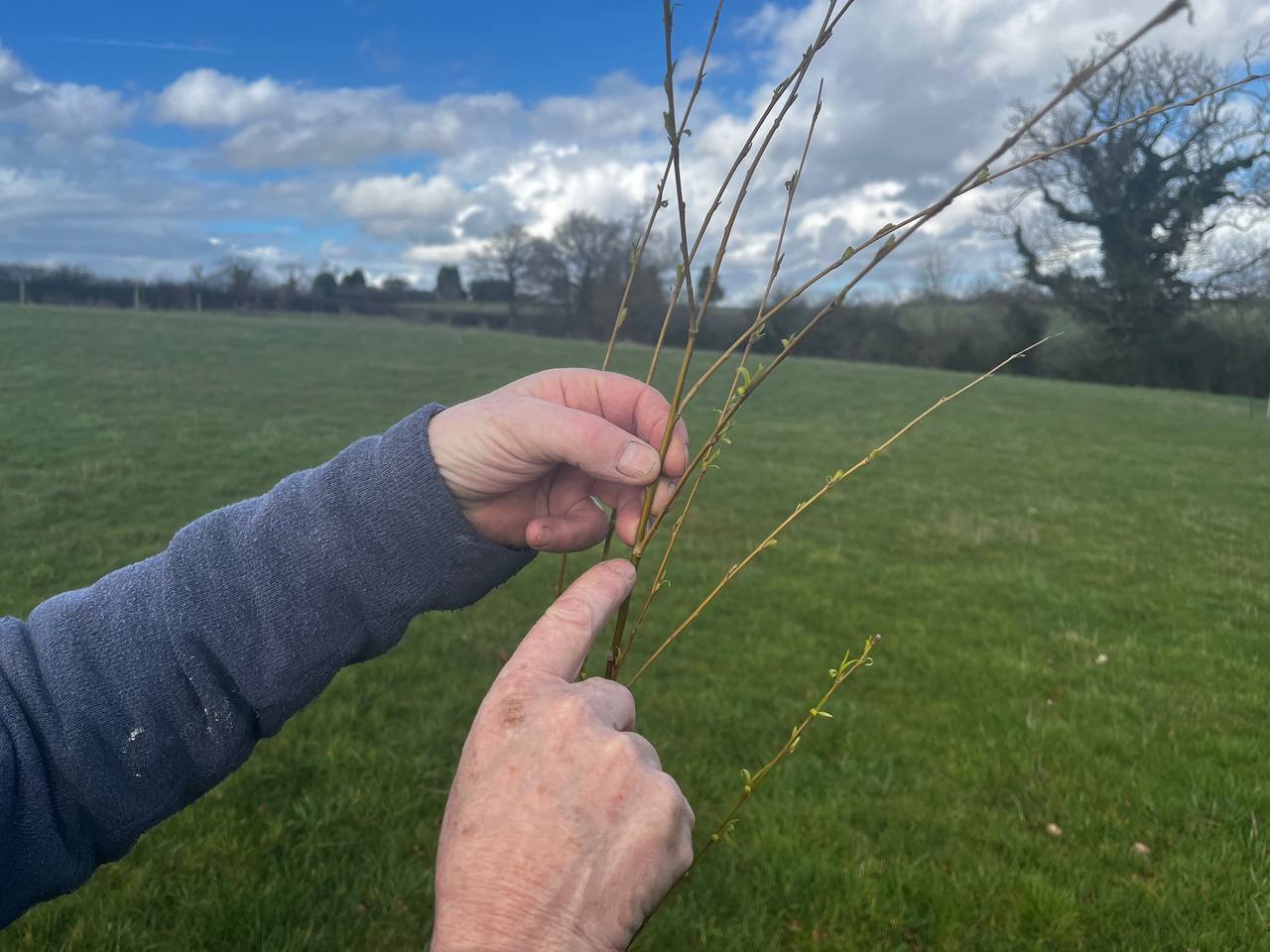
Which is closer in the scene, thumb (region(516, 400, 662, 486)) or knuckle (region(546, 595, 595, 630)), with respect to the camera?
knuckle (region(546, 595, 595, 630))

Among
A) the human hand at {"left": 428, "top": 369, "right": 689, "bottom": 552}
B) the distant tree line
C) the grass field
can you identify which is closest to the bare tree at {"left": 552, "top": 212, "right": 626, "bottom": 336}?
the distant tree line

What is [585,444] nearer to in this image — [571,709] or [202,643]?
[571,709]

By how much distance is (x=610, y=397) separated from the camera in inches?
75.0

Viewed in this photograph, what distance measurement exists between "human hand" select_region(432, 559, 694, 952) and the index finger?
75cm

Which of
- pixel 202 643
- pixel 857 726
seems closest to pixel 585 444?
pixel 202 643

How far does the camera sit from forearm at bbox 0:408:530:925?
158cm

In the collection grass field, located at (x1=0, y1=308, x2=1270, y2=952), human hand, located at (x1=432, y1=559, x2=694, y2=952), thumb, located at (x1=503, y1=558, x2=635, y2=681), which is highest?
thumb, located at (x1=503, y1=558, x2=635, y2=681)

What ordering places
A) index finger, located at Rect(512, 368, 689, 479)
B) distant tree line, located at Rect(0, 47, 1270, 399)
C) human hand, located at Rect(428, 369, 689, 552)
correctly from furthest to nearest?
distant tree line, located at Rect(0, 47, 1270, 399)
index finger, located at Rect(512, 368, 689, 479)
human hand, located at Rect(428, 369, 689, 552)

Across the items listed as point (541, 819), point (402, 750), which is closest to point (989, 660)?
point (402, 750)

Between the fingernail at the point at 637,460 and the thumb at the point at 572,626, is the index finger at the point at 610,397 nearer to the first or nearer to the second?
the fingernail at the point at 637,460

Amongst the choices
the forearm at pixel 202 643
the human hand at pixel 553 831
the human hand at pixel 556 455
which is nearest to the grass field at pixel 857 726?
the forearm at pixel 202 643

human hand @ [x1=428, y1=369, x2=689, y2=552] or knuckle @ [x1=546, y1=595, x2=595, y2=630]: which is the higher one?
human hand @ [x1=428, y1=369, x2=689, y2=552]

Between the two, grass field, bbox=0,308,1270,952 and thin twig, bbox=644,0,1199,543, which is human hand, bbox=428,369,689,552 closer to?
thin twig, bbox=644,0,1199,543

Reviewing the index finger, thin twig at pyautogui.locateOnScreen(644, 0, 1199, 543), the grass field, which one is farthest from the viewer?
the grass field
